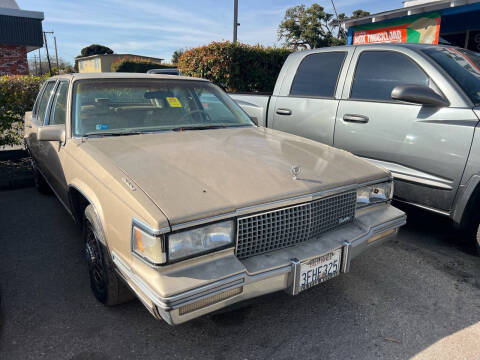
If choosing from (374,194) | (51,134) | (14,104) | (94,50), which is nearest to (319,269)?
(374,194)

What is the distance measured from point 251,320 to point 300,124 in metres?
2.65

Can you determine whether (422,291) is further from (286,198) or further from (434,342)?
(286,198)

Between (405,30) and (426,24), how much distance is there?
572 millimetres

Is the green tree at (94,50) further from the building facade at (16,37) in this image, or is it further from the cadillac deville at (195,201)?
the cadillac deville at (195,201)

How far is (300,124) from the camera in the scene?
14.6 ft

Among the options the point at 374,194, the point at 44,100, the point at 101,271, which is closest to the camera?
the point at 101,271

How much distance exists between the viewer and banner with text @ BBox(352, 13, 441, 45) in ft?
32.5

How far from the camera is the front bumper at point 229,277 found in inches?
69.2

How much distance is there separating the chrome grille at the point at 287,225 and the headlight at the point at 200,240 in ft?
0.26

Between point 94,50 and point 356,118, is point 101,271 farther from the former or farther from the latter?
point 94,50

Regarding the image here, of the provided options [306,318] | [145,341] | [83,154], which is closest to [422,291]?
[306,318]

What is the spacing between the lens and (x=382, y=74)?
3807 millimetres

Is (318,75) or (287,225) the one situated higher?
(318,75)

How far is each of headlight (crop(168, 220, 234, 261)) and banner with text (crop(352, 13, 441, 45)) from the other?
29.2 feet
